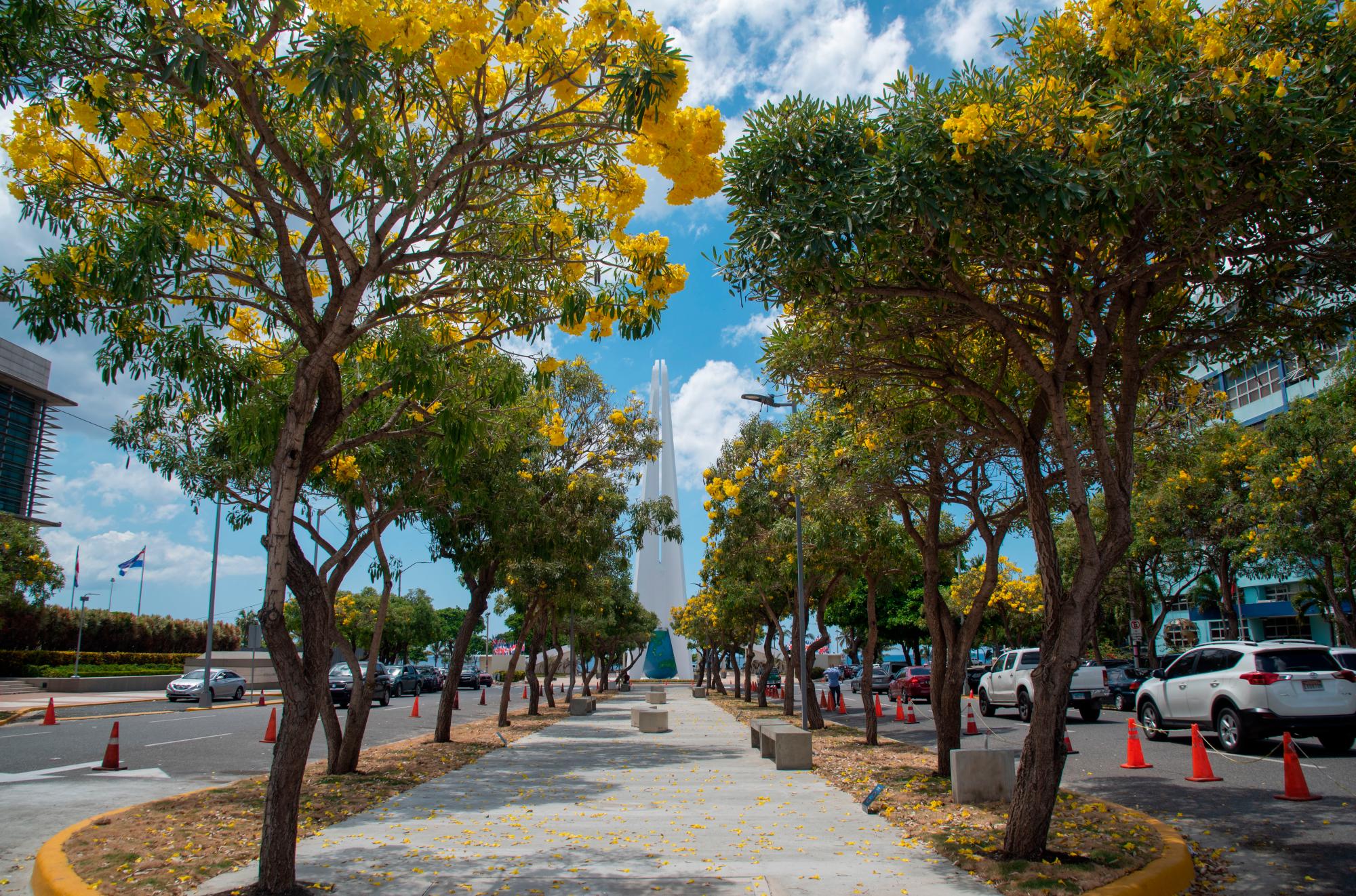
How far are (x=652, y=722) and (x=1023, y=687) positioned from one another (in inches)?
372

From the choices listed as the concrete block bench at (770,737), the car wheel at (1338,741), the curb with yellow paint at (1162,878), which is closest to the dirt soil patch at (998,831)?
the curb with yellow paint at (1162,878)

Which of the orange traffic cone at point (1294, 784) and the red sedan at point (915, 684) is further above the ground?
the orange traffic cone at point (1294, 784)

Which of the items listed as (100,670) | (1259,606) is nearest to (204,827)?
(100,670)

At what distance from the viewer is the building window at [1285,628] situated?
4034 cm

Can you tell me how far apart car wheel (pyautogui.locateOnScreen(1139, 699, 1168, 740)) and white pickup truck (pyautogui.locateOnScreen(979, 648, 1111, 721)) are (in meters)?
2.37

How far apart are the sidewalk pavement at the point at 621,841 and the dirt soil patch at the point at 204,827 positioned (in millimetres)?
320

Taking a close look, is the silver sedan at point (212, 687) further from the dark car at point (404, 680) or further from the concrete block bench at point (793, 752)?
the concrete block bench at point (793, 752)

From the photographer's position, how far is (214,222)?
26.2 feet

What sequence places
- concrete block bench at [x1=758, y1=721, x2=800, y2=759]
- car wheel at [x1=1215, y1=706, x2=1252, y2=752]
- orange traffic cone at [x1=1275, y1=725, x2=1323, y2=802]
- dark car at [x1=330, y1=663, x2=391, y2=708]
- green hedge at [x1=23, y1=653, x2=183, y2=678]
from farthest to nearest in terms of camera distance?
green hedge at [x1=23, y1=653, x2=183, y2=678], dark car at [x1=330, y1=663, x2=391, y2=708], concrete block bench at [x1=758, y1=721, x2=800, y2=759], car wheel at [x1=1215, y1=706, x2=1252, y2=752], orange traffic cone at [x1=1275, y1=725, x2=1323, y2=802]

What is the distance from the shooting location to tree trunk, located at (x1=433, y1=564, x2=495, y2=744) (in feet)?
56.7

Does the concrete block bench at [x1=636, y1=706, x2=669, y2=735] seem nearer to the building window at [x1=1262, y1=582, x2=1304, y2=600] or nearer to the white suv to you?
the white suv

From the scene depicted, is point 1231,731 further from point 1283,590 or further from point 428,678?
point 428,678

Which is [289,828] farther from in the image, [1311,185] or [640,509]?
[640,509]

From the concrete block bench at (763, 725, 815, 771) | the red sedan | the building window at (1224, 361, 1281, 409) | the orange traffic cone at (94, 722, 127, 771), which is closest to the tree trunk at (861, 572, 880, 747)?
the concrete block bench at (763, 725, 815, 771)
